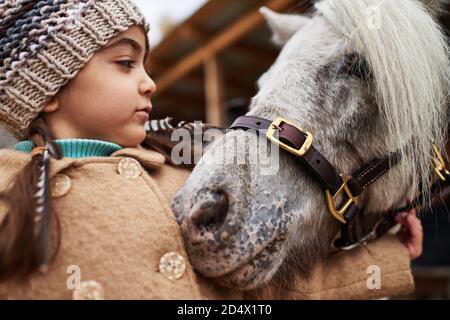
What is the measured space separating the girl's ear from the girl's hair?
206 millimetres

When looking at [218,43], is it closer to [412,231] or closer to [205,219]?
[412,231]

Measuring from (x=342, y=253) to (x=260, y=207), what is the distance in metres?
0.37

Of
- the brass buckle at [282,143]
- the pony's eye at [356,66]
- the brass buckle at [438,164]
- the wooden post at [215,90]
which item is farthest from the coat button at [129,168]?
the wooden post at [215,90]

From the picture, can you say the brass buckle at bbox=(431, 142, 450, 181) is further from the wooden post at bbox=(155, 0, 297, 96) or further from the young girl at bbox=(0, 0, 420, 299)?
the wooden post at bbox=(155, 0, 297, 96)

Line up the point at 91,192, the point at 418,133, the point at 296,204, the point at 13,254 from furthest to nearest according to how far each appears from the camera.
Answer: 1. the point at 418,133
2. the point at 296,204
3. the point at 91,192
4. the point at 13,254

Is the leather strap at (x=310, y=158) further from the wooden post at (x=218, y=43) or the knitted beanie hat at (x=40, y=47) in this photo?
the wooden post at (x=218, y=43)

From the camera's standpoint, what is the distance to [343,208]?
87 cm

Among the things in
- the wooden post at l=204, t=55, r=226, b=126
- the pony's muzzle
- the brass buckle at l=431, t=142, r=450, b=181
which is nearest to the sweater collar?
the pony's muzzle

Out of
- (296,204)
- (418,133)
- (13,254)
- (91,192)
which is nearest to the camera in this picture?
(13,254)

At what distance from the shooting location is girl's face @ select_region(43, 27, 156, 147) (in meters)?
0.80

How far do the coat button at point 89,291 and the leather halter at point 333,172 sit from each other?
15.4 inches

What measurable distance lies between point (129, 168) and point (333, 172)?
0.39 m
